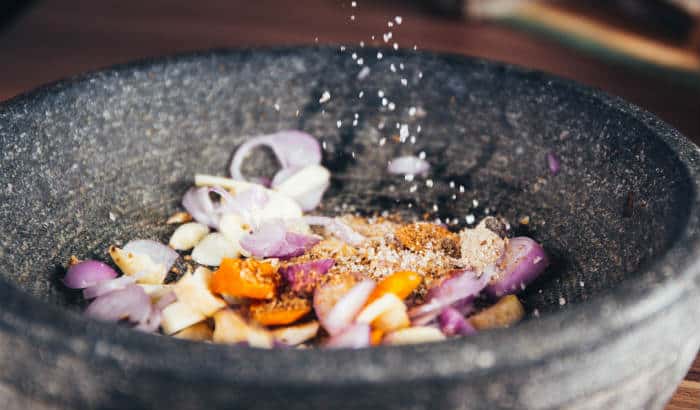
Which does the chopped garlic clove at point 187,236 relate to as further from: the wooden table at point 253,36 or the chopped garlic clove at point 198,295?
the wooden table at point 253,36

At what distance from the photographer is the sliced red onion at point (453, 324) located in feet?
2.51

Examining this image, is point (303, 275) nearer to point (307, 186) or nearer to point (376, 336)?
point (376, 336)

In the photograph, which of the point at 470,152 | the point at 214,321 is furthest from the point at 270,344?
the point at 470,152

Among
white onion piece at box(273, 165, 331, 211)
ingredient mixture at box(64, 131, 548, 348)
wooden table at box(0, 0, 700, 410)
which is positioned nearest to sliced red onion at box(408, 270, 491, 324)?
ingredient mixture at box(64, 131, 548, 348)

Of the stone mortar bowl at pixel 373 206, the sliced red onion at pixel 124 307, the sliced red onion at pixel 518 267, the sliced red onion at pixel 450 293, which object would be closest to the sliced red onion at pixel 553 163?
the stone mortar bowl at pixel 373 206

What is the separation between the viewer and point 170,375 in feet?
1.72

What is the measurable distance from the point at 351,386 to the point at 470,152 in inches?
26.8

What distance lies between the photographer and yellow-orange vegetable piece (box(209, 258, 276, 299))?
32.7 inches

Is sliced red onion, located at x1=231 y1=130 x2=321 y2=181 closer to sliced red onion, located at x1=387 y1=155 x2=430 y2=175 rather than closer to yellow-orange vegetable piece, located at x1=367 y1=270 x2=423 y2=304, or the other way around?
sliced red onion, located at x1=387 y1=155 x2=430 y2=175

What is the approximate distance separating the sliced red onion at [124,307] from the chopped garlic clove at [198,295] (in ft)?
0.13

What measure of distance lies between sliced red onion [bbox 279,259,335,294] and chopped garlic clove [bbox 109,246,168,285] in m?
0.18

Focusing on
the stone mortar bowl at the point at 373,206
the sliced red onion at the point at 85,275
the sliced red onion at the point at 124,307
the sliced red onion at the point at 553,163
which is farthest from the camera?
the sliced red onion at the point at 553,163

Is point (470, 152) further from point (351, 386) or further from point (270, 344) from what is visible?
point (351, 386)

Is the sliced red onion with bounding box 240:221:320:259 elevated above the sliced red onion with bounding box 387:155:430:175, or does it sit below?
below
